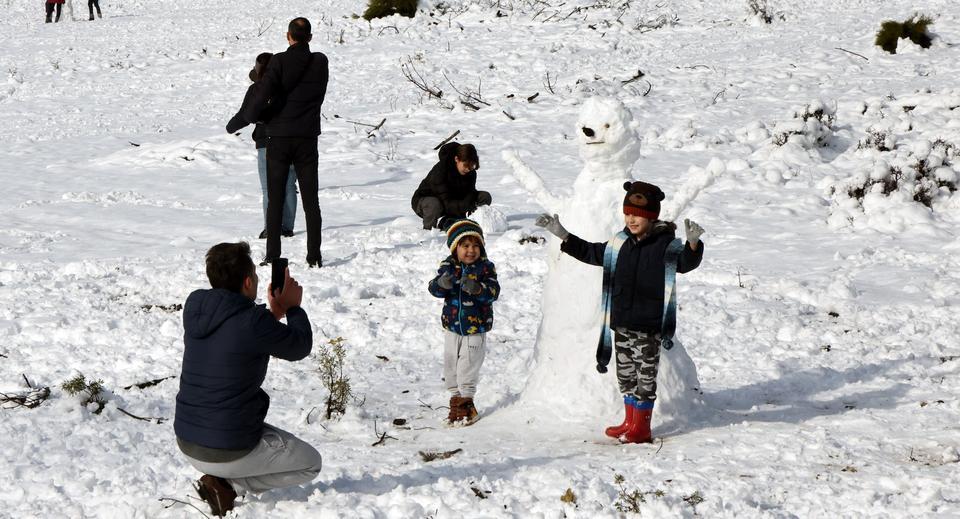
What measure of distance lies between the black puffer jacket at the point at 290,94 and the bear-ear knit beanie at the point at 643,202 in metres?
3.77

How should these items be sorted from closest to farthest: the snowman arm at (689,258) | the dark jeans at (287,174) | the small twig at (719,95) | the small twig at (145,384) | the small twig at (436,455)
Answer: the snowman arm at (689,258) < the small twig at (436,455) < the small twig at (145,384) < the dark jeans at (287,174) < the small twig at (719,95)

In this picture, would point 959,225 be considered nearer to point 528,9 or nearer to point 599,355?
point 599,355

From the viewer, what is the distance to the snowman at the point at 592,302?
516 cm

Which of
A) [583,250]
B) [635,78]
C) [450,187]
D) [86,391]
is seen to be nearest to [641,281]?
[583,250]

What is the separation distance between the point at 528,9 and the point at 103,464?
61.5ft

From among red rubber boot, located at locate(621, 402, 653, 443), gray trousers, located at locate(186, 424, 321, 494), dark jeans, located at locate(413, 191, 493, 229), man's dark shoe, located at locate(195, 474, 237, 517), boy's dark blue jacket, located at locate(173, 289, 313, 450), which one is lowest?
dark jeans, located at locate(413, 191, 493, 229)

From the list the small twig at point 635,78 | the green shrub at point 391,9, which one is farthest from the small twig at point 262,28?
the small twig at point 635,78

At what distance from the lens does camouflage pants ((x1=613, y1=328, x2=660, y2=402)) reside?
479 cm

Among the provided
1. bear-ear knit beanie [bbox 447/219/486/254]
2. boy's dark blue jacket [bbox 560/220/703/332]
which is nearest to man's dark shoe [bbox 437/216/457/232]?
bear-ear knit beanie [bbox 447/219/486/254]

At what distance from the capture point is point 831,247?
890 cm

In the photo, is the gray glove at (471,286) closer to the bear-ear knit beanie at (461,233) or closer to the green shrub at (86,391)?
the bear-ear knit beanie at (461,233)

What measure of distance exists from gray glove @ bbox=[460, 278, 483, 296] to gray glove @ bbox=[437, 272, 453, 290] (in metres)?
0.07

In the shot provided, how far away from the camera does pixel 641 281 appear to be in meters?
4.71

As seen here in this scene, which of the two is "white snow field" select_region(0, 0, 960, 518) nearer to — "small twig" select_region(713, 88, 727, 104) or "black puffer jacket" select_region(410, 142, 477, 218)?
"small twig" select_region(713, 88, 727, 104)
